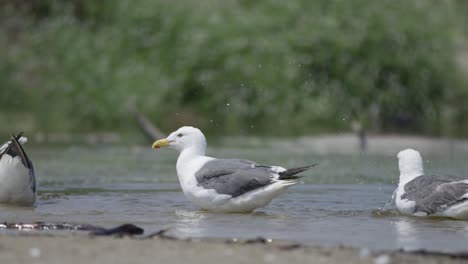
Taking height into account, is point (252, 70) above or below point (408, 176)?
above

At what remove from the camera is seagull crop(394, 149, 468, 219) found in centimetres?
843

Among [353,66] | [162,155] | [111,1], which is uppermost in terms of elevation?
[111,1]

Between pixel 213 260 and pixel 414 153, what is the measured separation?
402 centimetres

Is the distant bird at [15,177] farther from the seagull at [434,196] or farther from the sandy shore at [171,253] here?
the seagull at [434,196]

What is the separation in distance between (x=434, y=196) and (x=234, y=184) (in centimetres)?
186

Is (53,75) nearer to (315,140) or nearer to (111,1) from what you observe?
(111,1)

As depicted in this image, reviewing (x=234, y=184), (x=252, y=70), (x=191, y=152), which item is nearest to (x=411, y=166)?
(x=234, y=184)

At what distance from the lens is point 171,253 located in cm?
610

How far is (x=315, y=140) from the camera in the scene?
20.1 meters

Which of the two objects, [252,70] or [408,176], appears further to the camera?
[252,70]

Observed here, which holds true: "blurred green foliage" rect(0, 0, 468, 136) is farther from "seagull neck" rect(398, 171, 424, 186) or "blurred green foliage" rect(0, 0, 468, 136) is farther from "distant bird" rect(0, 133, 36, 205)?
"seagull neck" rect(398, 171, 424, 186)

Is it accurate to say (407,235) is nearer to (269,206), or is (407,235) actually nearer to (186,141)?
(269,206)

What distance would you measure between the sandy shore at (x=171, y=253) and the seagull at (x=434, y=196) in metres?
2.31

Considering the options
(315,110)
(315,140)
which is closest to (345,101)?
(315,110)
